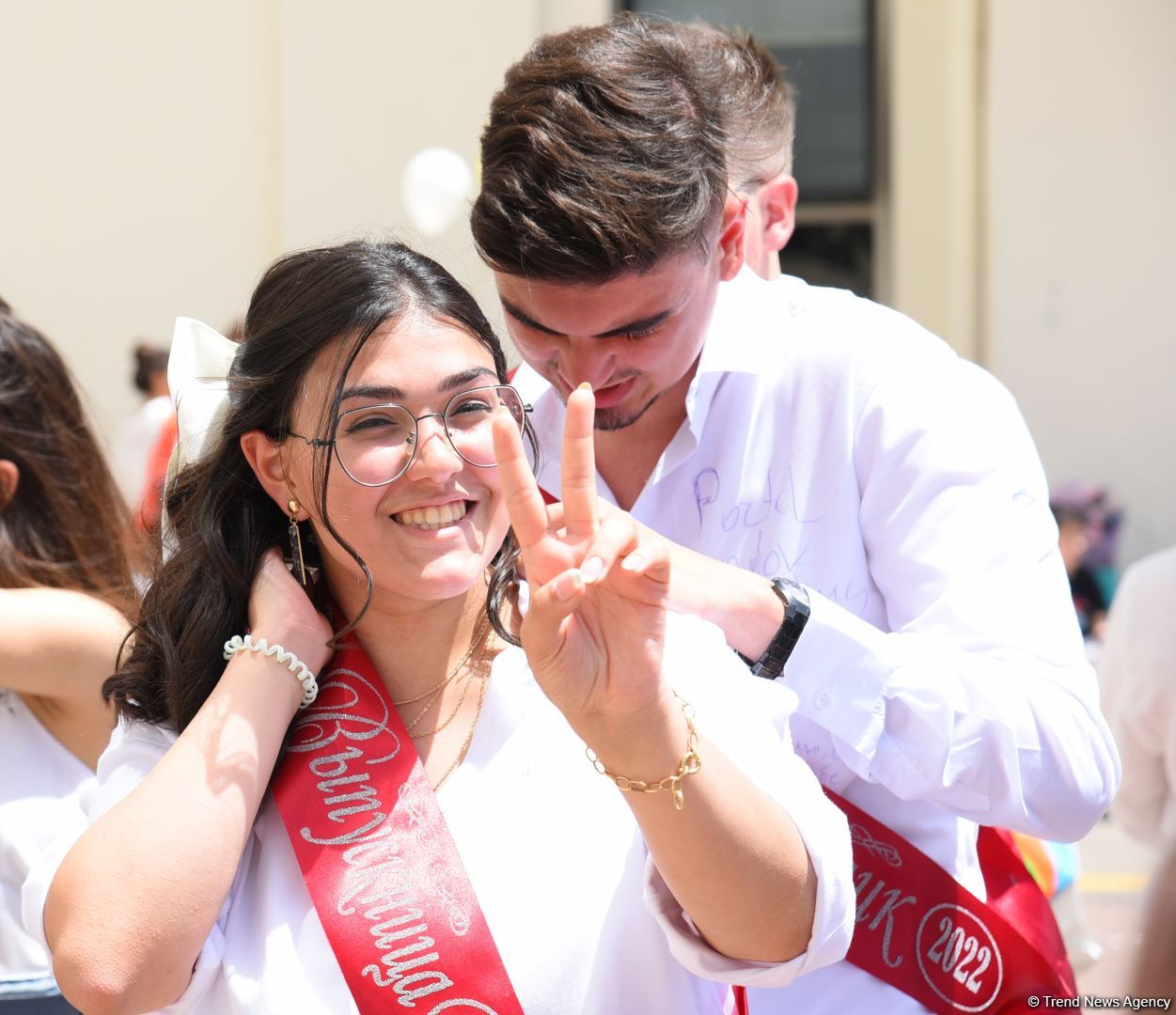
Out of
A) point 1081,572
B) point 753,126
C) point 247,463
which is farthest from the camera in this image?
point 1081,572

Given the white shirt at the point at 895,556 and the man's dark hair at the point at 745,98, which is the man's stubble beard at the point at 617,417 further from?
the man's dark hair at the point at 745,98

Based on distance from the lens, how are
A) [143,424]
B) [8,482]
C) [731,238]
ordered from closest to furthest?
[731,238], [8,482], [143,424]

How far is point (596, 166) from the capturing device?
211cm

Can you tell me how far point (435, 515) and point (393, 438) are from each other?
0.11 m

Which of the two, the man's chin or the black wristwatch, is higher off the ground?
the man's chin

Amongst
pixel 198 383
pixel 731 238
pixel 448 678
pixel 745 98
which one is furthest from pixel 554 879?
pixel 745 98

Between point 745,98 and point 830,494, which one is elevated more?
point 745,98

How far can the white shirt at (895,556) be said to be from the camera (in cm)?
197

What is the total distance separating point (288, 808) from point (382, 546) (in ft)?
1.13

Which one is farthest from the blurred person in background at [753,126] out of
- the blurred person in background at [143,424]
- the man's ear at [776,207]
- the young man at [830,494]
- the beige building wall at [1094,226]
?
the beige building wall at [1094,226]

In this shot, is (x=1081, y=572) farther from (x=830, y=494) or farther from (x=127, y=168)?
(x=830, y=494)

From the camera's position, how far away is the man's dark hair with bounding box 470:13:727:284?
6.84ft

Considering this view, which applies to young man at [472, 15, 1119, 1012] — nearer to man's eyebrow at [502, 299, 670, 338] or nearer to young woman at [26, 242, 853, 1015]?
man's eyebrow at [502, 299, 670, 338]

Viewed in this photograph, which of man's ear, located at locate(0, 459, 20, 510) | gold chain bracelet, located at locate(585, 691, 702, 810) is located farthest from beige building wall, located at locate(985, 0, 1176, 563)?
gold chain bracelet, located at locate(585, 691, 702, 810)
